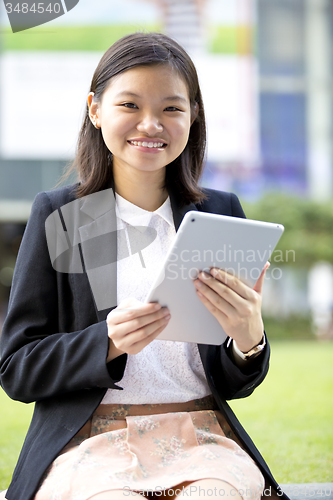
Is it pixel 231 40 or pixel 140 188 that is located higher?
pixel 140 188

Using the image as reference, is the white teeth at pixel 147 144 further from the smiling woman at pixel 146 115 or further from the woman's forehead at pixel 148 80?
the woman's forehead at pixel 148 80

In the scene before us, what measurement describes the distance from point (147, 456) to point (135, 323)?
33 cm

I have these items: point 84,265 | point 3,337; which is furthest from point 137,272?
point 3,337

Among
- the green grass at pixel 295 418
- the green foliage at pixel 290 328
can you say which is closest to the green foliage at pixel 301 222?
the green foliage at pixel 290 328

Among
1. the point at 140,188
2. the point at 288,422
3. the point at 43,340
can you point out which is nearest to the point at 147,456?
the point at 43,340

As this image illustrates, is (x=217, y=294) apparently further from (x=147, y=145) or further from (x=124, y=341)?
(x=147, y=145)

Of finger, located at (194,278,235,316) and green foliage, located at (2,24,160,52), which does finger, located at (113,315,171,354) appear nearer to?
finger, located at (194,278,235,316)

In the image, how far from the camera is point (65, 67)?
11836 mm

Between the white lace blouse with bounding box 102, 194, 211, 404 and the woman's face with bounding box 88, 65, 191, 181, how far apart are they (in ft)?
0.54

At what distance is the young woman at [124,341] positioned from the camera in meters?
1.17

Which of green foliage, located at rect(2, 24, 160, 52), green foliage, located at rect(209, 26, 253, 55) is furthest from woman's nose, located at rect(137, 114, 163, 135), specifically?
green foliage, located at rect(209, 26, 253, 55)

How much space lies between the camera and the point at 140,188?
1.53 metres

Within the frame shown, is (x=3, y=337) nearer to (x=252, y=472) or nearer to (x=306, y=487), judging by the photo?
(x=252, y=472)

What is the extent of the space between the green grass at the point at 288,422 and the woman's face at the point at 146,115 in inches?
59.2
